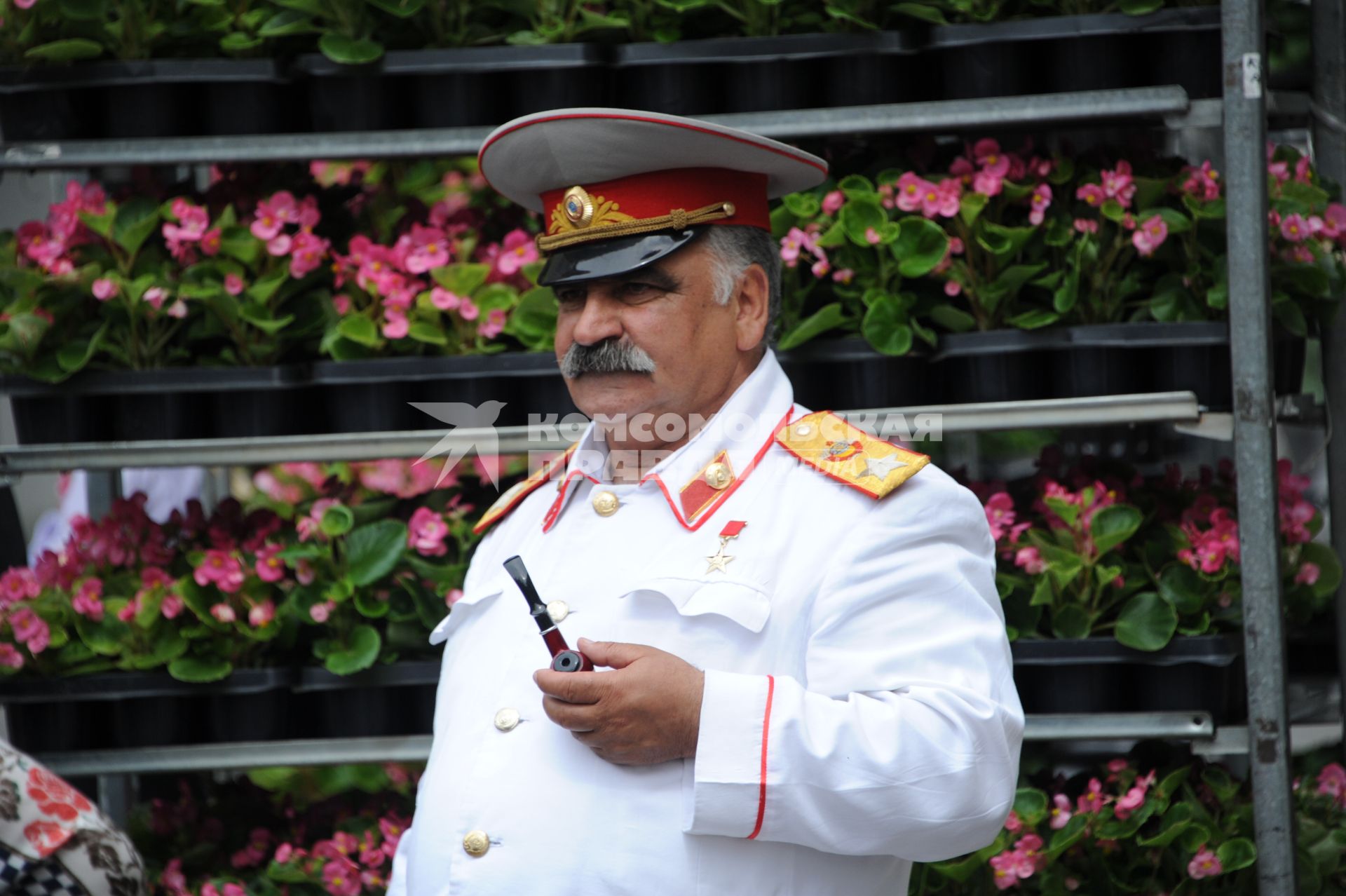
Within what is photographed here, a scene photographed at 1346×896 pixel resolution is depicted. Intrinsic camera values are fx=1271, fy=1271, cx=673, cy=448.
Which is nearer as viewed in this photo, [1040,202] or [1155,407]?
[1155,407]

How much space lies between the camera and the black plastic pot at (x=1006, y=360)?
2.25 meters

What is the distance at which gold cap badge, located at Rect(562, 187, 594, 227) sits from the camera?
1.60 meters

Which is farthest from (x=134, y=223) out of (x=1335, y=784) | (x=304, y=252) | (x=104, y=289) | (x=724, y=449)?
(x=1335, y=784)

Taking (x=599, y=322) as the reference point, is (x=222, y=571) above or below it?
below

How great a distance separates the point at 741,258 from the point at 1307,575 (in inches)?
52.8

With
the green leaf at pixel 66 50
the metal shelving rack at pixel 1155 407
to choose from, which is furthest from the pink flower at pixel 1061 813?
the green leaf at pixel 66 50

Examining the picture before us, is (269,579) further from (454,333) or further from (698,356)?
(698,356)

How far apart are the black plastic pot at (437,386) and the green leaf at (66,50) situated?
706 millimetres

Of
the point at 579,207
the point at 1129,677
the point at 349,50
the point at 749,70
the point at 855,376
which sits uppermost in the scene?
the point at 349,50

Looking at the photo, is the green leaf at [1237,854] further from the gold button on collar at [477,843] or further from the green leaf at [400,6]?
the green leaf at [400,6]

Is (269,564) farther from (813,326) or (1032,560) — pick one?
(1032,560)

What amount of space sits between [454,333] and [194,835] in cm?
111

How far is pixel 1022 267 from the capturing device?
2.24 m

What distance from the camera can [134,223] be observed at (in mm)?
2367
